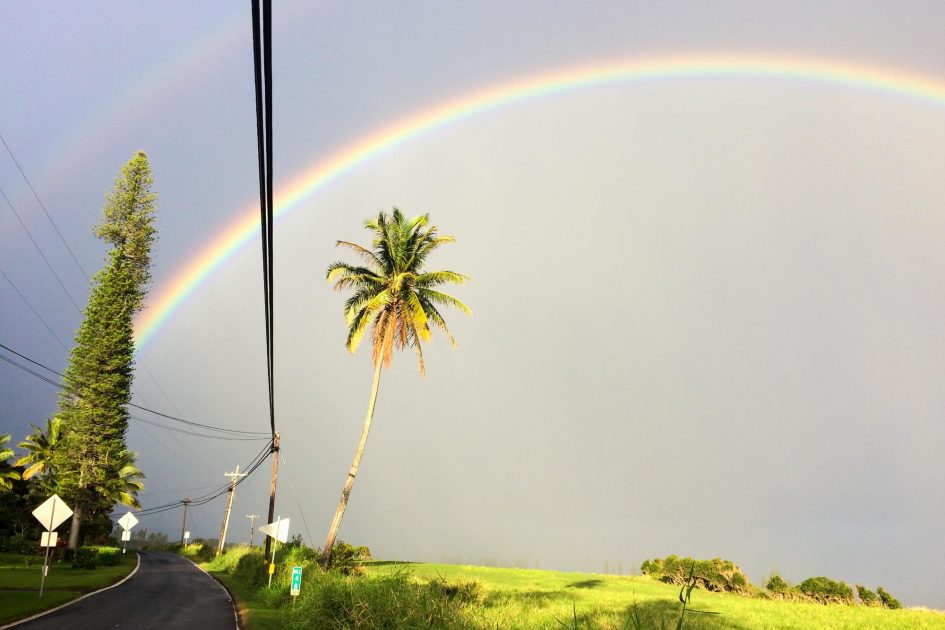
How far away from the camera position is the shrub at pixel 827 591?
3684cm

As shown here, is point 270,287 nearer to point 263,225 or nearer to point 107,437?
point 263,225

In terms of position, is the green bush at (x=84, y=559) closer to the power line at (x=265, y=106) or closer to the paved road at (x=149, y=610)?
the paved road at (x=149, y=610)

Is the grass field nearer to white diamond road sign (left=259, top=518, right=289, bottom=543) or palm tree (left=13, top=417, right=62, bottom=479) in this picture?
white diamond road sign (left=259, top=518, right=289, bottom=543)

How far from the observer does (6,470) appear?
51781 mm

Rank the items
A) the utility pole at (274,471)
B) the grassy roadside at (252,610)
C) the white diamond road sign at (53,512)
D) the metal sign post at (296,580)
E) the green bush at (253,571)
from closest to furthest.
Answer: the metal sign post at (296,580)
the grassy roadside at (252,610)
the white diamond road sign at (53,512)
the green bush at (253,571)
the utility pole at (274,471)

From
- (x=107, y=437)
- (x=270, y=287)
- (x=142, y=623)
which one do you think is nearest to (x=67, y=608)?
(x=142, y=623)

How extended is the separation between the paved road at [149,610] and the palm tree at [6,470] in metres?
23.7

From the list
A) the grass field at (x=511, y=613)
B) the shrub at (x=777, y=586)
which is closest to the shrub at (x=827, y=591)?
the shrub at (x=777, y=586)

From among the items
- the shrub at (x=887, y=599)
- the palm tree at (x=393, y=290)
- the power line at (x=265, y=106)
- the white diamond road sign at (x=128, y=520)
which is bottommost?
the shrub at (x=887, y=599)

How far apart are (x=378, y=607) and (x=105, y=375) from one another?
A: 1810 inches

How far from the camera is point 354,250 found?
35.2m

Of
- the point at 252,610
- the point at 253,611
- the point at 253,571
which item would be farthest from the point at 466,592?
the point at 253,571

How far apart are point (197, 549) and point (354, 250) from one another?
6161 centimetres

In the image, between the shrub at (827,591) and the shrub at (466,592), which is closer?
the shrub at (466,592)
